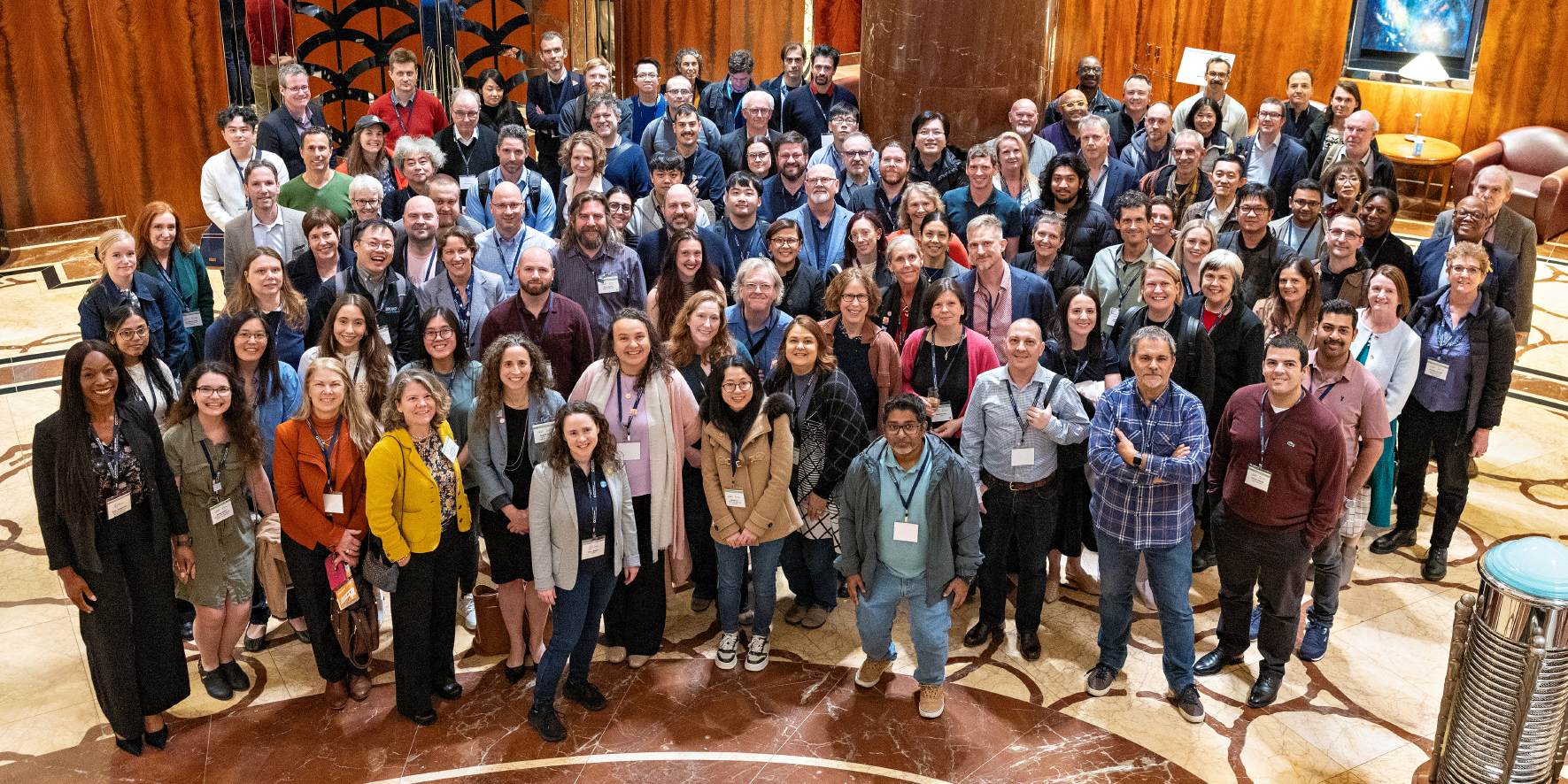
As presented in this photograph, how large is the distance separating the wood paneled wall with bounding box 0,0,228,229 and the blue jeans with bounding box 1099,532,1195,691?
8406 millimetres

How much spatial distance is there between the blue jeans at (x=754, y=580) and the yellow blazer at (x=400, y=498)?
1.16 m

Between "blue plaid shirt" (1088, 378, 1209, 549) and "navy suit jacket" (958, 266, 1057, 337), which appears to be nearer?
"blue plaid shirt" (1088, 378, 1209, 549)

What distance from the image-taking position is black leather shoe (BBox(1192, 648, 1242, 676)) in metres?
5.12

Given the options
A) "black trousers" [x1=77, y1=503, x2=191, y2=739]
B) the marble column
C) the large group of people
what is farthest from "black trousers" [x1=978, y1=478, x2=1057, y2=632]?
the marble column

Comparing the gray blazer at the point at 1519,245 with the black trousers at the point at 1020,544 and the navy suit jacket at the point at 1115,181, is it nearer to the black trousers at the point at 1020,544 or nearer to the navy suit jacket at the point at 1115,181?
the navy suit jacket at the point at 1115,181

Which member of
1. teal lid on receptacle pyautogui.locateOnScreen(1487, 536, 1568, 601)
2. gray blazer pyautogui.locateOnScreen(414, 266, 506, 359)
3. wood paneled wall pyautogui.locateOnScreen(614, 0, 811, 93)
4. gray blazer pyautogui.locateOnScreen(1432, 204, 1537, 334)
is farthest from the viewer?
wood paneled wall pyautogui.locateOnScreen(614, 0, 811, 93)

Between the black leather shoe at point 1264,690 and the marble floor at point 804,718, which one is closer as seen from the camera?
the marble floor at point 804,718

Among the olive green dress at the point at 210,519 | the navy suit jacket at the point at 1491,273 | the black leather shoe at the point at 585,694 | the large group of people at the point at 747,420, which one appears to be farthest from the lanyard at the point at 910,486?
the navy suit jacket at the point at 1491,273

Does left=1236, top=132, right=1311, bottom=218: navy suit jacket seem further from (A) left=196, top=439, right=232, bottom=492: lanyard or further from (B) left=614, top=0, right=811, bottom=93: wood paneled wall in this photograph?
(A) left=196, top=439, right=232, bottom=492: lanyard

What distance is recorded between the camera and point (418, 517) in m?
4.48

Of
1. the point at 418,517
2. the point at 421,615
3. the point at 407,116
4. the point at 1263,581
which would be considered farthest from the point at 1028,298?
the point at 407,116

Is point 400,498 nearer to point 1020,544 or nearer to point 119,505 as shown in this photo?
point 119,505

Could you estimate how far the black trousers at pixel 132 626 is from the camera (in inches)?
172

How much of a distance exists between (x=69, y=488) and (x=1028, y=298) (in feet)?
12.8
